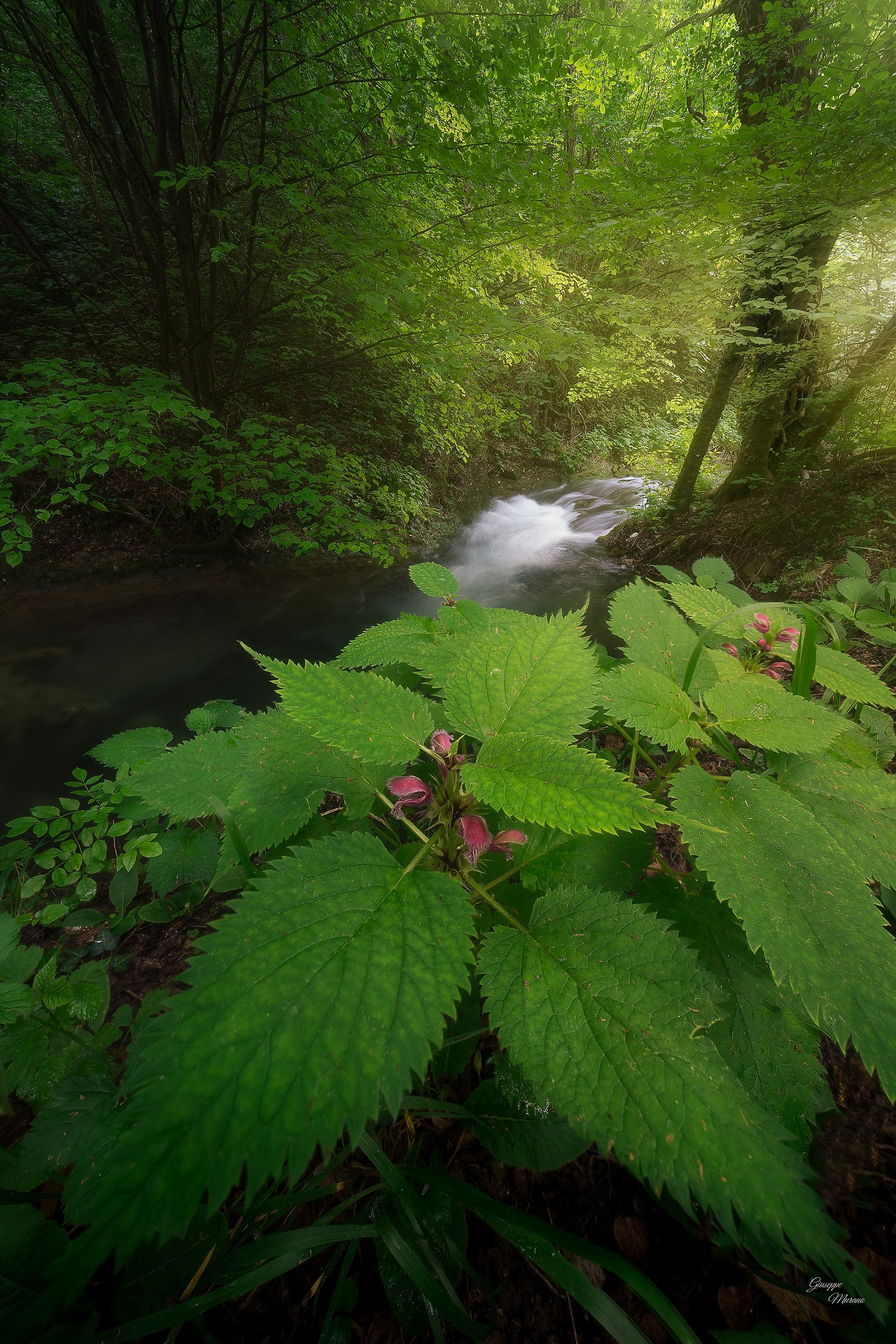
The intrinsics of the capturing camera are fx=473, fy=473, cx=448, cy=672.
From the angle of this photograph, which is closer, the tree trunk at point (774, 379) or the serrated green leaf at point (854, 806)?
the serrated green leaf at point (854, 806)

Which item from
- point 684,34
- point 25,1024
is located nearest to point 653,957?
point 25,1024

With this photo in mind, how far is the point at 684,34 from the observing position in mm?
7367

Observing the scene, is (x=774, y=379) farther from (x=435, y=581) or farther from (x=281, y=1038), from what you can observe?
(x=281, y=1038)

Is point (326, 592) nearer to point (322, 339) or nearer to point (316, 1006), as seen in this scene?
point (322, 339)

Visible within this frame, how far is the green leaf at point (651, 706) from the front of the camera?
108 cm

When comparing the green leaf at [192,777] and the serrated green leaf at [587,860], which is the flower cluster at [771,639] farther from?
the green leaf at [192,777]

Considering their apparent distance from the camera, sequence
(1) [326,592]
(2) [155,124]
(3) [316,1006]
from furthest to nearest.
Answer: (1) [326,592], (2) [155,124], (3) [316,1006]

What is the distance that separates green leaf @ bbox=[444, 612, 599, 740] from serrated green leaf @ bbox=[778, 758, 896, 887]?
0.58m

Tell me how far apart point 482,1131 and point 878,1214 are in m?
0.94

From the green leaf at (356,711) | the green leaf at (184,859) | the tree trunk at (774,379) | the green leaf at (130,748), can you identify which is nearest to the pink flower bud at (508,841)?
the green leaf at (356,711)

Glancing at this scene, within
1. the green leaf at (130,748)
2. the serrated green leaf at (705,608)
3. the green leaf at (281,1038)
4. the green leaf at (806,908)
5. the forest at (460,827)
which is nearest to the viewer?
the green leaf at (281,1038)

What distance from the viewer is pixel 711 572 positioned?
2.17 metres

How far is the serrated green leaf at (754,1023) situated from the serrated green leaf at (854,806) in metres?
0.29

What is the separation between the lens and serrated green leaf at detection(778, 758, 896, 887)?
0.97 meters
